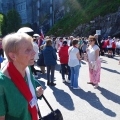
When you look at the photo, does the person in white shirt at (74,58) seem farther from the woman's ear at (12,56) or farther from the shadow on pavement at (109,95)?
the woman's ear at (12,56)

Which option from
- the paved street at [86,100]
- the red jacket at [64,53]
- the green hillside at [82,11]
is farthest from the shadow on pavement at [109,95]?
the green hillside at [82,11]

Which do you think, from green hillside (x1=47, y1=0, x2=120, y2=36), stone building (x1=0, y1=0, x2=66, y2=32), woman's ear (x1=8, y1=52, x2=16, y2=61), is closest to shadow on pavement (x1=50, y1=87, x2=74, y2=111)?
woman's ear (x1=8, y1=52, x2=16, y2=61)

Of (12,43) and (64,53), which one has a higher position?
(12,43)

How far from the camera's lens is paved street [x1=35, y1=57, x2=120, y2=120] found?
15.7 feet

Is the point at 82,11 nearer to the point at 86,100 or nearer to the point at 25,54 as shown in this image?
the point at 86,100

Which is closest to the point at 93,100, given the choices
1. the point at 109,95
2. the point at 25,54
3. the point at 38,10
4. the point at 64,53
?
the point at 109,95

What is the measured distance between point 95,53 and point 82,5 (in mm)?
38817

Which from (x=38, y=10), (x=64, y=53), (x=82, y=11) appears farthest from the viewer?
(x=38, y=10)

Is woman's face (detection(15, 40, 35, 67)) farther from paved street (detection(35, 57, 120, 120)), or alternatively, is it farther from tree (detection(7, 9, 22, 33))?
tree (detection(7, 9, 22, 33))

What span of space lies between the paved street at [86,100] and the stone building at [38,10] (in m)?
44.0

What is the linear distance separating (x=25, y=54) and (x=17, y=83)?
1.05 ft

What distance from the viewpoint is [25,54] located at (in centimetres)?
193

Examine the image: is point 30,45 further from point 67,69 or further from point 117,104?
point 67,69

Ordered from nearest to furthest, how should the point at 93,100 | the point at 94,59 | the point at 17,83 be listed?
the point at 17,83 < the point at 93,100 < the point at 94,59
